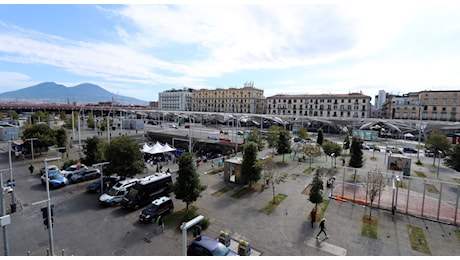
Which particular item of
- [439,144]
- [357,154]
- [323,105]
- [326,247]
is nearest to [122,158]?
[326,247]


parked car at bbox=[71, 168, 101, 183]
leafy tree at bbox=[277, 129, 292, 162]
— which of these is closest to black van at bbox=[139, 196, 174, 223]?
parked car at bbox=[71, 168, 101, 183]

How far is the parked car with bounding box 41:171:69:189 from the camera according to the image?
68.5 feet

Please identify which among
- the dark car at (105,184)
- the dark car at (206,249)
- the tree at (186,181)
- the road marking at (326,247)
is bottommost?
the road marking at (326,247)

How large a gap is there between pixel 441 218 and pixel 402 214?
2.18 m

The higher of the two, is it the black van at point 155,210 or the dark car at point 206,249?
the dark car at point 206,249

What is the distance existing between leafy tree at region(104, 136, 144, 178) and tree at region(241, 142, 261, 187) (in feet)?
30.9

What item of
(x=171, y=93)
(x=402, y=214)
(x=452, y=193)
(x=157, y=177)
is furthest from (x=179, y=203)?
(x=171, y=93)

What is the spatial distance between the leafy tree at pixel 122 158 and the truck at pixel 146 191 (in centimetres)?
300

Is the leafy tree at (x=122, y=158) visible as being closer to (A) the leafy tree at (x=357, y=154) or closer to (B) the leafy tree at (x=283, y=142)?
(B) the leafy tree at (x=283, y=142)

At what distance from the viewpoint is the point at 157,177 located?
60.1ft

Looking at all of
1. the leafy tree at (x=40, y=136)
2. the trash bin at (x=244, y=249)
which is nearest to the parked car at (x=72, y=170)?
the leafy tree at (x=40, y=136)

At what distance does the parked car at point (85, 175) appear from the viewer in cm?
2223

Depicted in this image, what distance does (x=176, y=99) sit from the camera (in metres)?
135

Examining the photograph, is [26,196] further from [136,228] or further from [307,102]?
[307,102]
